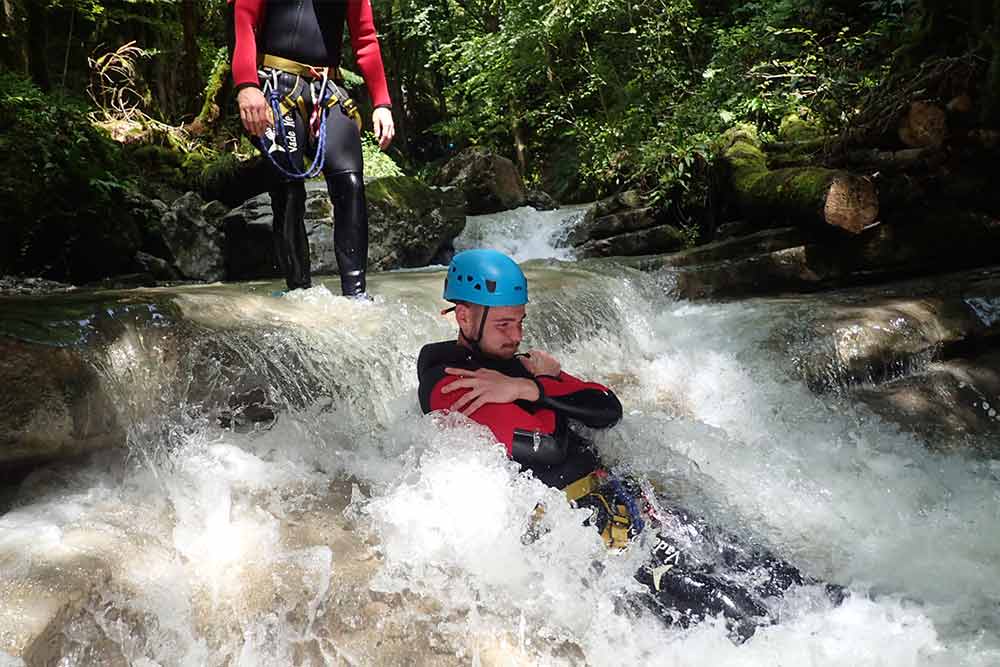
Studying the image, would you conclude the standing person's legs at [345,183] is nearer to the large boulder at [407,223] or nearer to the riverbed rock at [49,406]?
the riverbed rock at [49,406]

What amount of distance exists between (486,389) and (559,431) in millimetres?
345

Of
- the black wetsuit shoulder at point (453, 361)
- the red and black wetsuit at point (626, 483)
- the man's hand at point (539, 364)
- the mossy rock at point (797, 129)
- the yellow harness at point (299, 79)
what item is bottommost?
the red and black wetsuit at point (626, 483)

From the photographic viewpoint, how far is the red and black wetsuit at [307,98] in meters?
3.95

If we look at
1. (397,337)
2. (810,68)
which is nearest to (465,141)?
(810,68)

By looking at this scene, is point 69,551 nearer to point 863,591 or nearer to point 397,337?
point 397,337

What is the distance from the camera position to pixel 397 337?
13.9 ft

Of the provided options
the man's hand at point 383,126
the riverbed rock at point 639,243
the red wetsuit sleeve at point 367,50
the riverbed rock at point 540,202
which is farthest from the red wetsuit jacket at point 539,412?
the riverbed rock at point 540,202

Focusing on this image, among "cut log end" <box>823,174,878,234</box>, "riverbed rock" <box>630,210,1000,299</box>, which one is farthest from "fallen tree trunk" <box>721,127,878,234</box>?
"riverbed rock" <box>630,210,1000,299</box>

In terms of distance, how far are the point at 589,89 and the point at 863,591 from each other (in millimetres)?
13873

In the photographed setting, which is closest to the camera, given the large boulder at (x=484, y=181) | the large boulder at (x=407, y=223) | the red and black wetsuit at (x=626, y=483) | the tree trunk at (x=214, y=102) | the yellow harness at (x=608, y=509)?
the red and black wetsuit at (x=626, y=483)

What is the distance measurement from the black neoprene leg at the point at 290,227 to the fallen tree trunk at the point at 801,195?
15.7ft

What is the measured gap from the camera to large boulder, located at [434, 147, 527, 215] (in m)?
14.0

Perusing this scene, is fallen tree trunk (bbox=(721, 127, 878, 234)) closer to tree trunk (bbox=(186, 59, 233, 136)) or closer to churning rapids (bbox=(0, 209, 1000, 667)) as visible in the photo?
churning rapids (bbox=(0, 209, 1000, 667))

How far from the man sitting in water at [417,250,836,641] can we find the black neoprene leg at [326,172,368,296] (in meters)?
1.62
